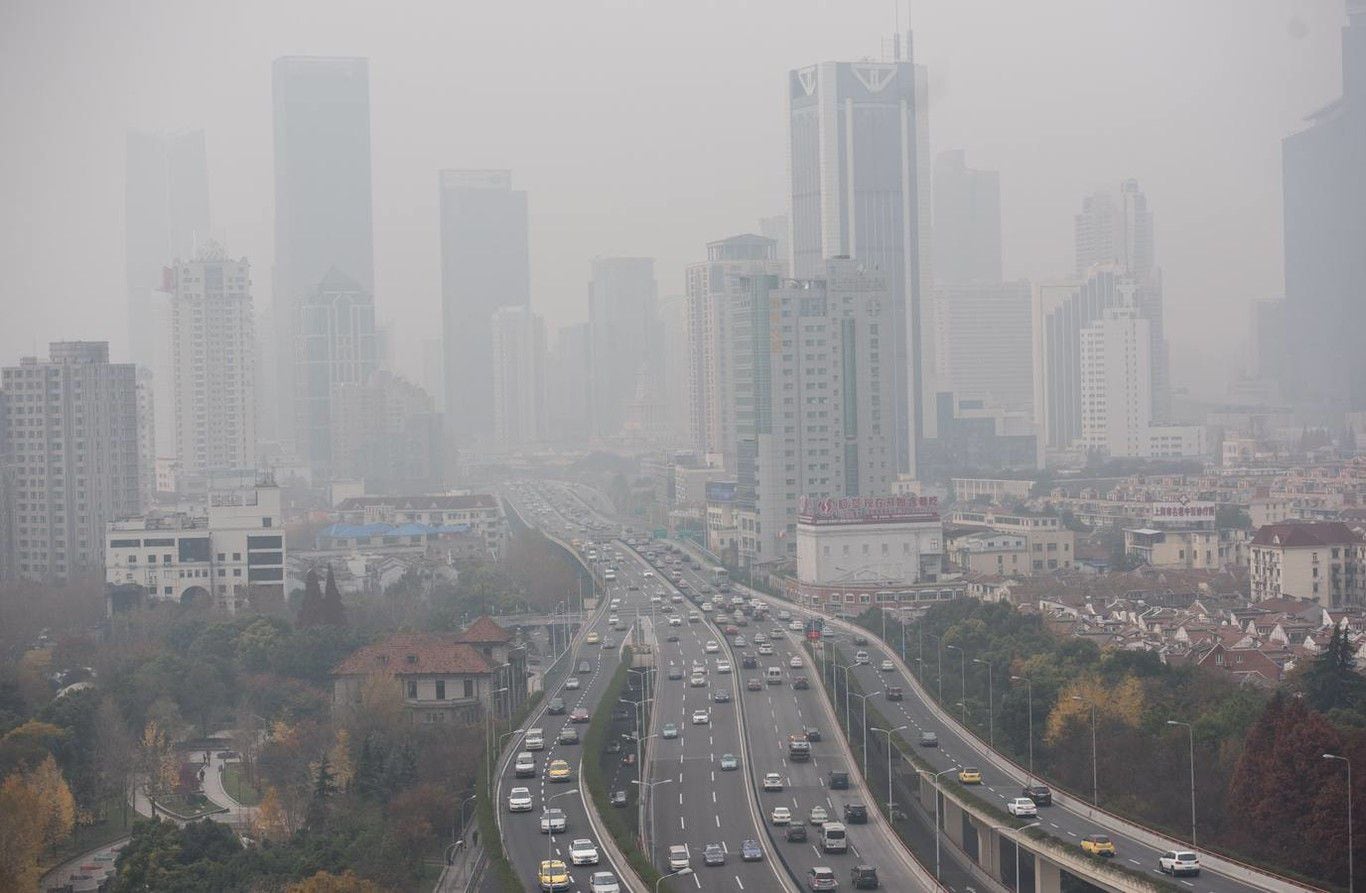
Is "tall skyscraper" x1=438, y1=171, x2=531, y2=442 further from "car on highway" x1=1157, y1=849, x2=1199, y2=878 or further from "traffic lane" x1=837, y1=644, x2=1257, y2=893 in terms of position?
"car on highway" x1=1157, y1=849, x2=1199, y2=878

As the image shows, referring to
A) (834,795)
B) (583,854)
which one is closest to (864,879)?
(583,854)

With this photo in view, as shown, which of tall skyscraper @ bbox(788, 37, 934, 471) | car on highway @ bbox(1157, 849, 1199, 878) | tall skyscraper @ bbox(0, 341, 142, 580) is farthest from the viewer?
tall skyscraper @ bbox(788, 37, 934, 471)

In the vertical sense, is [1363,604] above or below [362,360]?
below

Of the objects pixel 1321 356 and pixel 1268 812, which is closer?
pixel 1268 812

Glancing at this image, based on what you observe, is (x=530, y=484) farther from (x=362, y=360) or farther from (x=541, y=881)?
(x=541, y=881)

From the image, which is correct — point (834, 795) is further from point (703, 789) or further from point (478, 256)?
point (478, 256)

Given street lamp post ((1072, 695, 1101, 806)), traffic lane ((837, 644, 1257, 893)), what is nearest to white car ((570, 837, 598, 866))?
traffic lane ((837, 644, 1257, 893))

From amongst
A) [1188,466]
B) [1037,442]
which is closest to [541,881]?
[1188,466]
